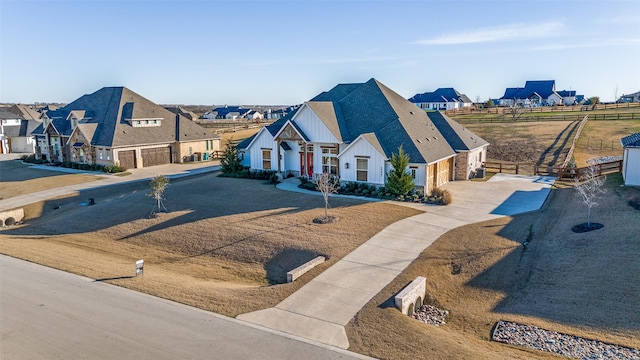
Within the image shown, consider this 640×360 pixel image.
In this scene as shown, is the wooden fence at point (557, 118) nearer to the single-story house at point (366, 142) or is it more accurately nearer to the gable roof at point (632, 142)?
the single-story house at point (366, 142)

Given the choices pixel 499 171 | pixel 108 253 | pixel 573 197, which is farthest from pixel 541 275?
pixel 499 171

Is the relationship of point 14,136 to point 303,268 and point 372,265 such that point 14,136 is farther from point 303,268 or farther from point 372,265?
point 372,265

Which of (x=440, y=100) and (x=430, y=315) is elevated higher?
(x=440, y=100)

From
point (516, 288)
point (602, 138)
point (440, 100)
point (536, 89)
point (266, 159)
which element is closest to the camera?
point (516, 288)

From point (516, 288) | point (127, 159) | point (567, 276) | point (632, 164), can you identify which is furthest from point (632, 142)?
point (127, 159)

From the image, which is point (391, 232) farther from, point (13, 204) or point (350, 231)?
point (13, 204)

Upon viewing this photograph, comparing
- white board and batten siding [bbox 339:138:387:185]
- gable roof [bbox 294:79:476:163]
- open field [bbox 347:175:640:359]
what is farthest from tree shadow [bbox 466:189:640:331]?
gable roof [bbox 294:79:476:163]

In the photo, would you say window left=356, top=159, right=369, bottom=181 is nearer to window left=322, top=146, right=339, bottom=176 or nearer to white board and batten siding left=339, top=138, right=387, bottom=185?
white board and batten siding left=339, top=138, right=387, bottom=185
